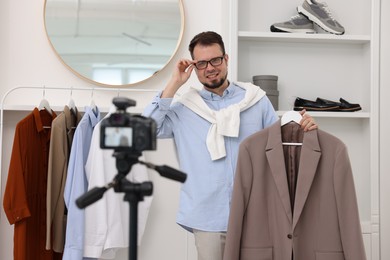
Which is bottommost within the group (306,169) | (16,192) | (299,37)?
(16,192)

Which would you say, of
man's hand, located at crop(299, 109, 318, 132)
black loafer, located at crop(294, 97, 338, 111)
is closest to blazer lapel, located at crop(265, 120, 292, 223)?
man's hand, located at crop(299, 109, 318, 132)

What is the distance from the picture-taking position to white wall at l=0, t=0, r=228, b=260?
2.91 meters

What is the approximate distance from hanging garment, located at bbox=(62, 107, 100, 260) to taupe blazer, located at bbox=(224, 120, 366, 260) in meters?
0.79

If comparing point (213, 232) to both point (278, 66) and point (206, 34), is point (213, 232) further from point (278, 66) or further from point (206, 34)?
point (278, 66)

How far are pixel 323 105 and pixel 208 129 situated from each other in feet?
3.23

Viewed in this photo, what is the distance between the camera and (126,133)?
1172 mm

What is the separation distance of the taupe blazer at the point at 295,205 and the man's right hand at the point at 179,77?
0.39m

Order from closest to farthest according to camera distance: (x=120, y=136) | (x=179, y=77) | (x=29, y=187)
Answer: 1. (x=120, y=136)
2. (x=179, y=77)
3. (x=29, y=187)

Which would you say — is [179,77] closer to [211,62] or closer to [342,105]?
[211,62]

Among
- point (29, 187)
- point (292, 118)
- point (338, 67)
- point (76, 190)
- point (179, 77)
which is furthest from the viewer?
point (338, 67)

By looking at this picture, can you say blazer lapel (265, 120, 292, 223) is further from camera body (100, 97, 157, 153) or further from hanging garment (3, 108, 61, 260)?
hanging garment (3, 108, 61, 260)

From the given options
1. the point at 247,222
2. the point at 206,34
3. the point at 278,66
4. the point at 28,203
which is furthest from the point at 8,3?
the point at 247,222

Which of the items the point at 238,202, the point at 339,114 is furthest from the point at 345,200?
the point at 339,114

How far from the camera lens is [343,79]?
10.3ft
